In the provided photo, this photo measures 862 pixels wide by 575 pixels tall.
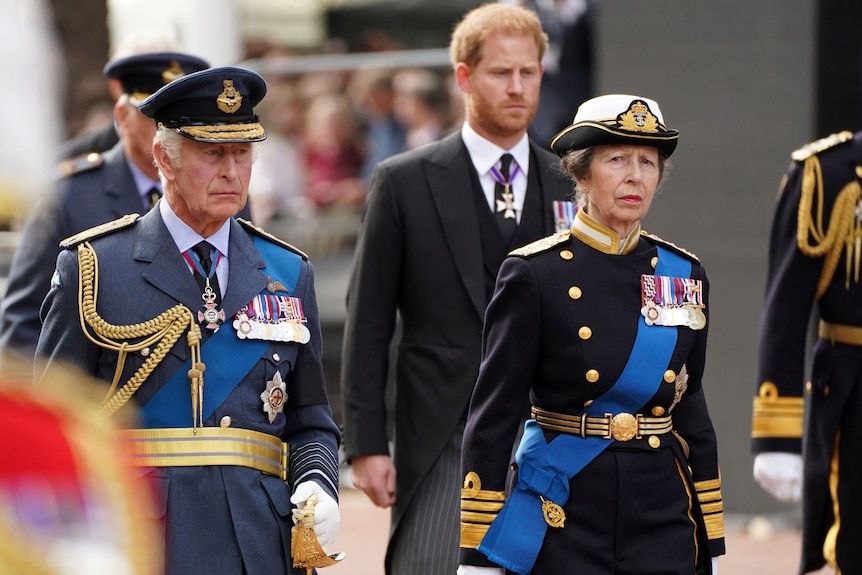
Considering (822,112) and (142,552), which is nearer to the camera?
(142,552)

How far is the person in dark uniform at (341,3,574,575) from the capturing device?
501 centimetres

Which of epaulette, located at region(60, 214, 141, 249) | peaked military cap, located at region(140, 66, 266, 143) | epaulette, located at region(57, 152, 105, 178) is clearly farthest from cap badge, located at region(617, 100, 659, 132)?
epaulette, located at region(57, 152, 105, 178)

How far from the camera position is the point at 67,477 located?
1.62 metres

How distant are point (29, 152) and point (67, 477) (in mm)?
340

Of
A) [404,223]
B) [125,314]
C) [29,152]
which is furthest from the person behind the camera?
[404,223]

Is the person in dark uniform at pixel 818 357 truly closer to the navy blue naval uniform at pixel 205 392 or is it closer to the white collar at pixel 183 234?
the navy blue naval uniform at pixel 205 392

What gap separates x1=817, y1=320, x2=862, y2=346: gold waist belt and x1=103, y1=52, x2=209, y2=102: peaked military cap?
242cm

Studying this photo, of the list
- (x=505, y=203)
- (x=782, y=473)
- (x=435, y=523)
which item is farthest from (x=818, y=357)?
(x=435, y=523)

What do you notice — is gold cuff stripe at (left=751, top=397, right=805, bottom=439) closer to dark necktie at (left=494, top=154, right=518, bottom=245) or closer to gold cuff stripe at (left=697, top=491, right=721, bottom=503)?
dark necktie at (left=494, top=154, right=518, bottom=245)

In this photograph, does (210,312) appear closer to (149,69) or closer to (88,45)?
(149,69)

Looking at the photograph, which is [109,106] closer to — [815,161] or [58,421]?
[815,161]

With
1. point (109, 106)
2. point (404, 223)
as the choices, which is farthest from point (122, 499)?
point (109, 106)

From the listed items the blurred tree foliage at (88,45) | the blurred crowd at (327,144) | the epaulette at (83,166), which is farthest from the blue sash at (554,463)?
the blurred tree foliage at (88,45)

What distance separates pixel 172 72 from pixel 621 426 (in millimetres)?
2575
